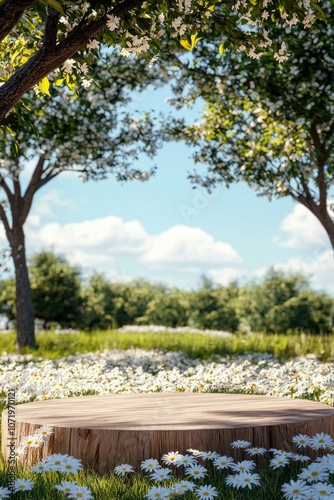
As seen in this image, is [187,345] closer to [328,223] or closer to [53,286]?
[328,223]

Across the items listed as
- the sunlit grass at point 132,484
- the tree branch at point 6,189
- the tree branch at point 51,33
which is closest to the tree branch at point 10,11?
the tree branch at point 51,33

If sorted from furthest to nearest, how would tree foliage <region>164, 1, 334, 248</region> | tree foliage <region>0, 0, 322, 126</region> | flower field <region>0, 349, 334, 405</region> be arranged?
tree foliage <region>164, 1, 334, 248</region> < flower field <region>0, 349, 334, 405</region> < tree foliage <region>0, 0, 322, 126</region>

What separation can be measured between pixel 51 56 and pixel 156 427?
117 inches

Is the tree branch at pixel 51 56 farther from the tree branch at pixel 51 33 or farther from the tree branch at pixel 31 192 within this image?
the tree branch at pixel 31 192

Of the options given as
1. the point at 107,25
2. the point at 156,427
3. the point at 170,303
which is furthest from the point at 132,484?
the point at 170,303

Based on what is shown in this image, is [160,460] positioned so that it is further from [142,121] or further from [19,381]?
[142,121]

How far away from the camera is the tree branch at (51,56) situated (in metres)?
4.87

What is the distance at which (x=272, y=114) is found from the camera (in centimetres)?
1091

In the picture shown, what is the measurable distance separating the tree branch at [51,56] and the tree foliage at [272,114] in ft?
17.6

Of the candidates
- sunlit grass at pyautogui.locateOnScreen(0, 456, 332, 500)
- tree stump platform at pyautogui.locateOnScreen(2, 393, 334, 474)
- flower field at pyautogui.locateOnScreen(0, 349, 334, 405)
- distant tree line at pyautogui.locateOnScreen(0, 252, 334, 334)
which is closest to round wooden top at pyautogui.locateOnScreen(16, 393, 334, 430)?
tree stump platform at pyautogui.locateOnScreen(2, 393, 334, 474)

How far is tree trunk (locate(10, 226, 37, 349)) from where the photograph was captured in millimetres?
12961

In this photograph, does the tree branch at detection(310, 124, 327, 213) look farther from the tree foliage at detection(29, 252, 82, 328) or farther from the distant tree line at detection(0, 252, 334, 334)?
the tree foliage at detection(29, 252, 82, 328)

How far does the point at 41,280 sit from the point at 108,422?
1781cm

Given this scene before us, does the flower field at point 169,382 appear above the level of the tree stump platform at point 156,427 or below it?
above
